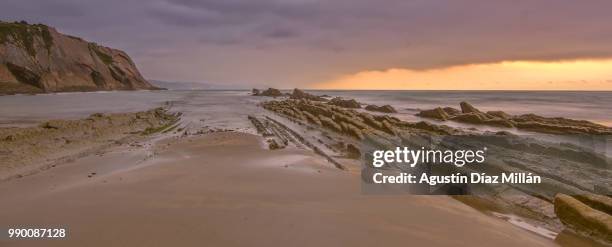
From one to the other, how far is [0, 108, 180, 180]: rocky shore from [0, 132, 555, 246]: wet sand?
5.11 feet

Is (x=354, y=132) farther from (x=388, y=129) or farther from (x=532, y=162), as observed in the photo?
(x=532, y=162)

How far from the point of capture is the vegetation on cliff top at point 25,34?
304 feet

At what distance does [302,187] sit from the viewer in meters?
7.67

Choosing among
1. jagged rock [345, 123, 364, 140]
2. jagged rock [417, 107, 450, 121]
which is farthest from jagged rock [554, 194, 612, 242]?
jagged rock [417, 107, 450, 121]

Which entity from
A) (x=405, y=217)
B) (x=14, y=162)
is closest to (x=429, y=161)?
(x=405, y=217)

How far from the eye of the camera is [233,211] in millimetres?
5957

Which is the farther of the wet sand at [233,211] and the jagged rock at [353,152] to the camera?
the jagged rock at [353,152]

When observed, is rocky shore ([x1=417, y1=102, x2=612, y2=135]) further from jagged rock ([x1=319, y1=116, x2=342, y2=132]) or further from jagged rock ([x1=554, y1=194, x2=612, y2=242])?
jagged rock ([x1=554, y1=194, x2=612, y2=242])

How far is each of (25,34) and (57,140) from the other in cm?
11126

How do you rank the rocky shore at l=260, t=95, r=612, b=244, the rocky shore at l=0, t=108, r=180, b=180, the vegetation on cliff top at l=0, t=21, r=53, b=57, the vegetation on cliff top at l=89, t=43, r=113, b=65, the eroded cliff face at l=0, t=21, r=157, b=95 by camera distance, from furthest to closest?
the vegetation on cliff top at l=89, t=43, r=113, b=65 < the vegetation on cliff top at l=0, t=21, r=53, b=57 < the eroded cliff face at l=0, t=21, r=157, b=95 < the rocky shore at l=0, t=108, r=180, b=180 < the rocky shore at l=260, t=95, r=612, b=244

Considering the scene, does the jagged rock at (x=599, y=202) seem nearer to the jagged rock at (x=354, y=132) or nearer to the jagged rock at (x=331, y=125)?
the jagged rock at (x=354, y=132)

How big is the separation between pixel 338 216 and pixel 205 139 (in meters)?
10.6

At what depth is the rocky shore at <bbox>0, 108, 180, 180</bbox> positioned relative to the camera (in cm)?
1059

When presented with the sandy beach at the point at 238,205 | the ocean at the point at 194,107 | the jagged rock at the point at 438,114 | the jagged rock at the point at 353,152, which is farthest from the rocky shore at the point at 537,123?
the jagged rock at the point at 353,152
